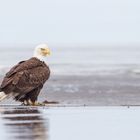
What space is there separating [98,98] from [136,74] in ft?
26.2

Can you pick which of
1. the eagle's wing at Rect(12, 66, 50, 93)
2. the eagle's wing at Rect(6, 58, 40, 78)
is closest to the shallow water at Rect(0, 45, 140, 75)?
the eagle's wing at Rect(6, 58, 40, 78)

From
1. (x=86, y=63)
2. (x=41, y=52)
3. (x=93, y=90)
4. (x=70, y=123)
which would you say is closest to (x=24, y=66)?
(x=41, y=52)

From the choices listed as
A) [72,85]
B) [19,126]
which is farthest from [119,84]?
[19,126]

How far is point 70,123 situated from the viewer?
37.3ft

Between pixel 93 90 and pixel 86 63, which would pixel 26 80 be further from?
pixel 86 63

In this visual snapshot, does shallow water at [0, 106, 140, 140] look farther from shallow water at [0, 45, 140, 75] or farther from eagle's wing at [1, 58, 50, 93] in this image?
shallow water at [0, 45, 140, 75]

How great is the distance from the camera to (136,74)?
25266 mm

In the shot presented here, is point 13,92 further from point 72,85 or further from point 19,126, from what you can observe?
point 72,85

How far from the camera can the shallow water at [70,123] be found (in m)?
10.2

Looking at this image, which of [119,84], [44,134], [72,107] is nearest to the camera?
[44,134]

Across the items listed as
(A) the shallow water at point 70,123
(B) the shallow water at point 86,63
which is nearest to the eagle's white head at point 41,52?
(A) the shallow water at point 70,123

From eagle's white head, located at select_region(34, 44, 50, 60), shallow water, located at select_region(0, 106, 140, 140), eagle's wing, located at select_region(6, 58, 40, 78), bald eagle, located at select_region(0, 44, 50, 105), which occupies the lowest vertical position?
shallow water, located at select_region(0, 106, 140, 140)

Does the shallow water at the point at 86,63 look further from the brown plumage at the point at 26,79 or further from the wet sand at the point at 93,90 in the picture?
the brown plumage at the point at 26,79

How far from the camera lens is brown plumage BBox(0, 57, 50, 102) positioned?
14008mm
